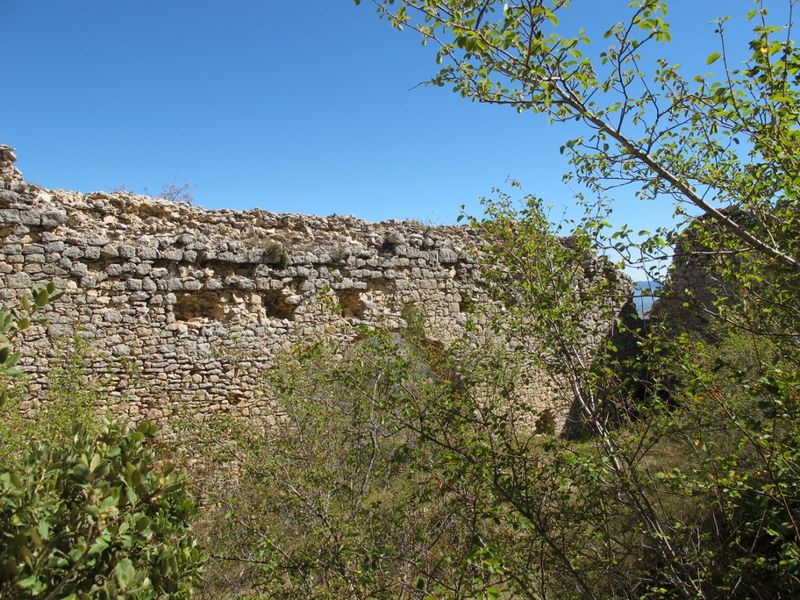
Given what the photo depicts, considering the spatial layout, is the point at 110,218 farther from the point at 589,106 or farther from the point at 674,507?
the point at 674,507

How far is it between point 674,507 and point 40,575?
4885 millimetres

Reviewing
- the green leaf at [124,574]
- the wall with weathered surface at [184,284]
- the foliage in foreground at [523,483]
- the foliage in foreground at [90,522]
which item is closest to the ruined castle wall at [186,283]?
the wall with weathered surface at [184,284]

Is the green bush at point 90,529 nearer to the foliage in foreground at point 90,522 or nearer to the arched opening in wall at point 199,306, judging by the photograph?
the foliage in foreground at point 90,522

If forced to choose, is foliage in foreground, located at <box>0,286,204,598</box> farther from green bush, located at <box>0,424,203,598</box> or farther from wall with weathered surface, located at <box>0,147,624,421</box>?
wall with weathered surface, located at <box>0,147,624,421</box>

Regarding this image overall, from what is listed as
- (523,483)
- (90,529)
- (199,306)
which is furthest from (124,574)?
(199,306)

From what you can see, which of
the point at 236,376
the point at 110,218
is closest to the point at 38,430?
the point at 236,376

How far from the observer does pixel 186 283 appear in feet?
22.5

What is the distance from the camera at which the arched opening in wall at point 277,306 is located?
7.48 metres

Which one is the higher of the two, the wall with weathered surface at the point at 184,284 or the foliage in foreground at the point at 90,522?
the wall with weathered surface at the point at 184,284

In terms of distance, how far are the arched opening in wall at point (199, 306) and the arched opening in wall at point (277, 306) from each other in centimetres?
63

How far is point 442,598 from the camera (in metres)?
2.33

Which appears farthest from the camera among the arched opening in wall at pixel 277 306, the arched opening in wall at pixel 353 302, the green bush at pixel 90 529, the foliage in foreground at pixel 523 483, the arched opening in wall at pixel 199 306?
the arched opening in wall at pixel 353 302

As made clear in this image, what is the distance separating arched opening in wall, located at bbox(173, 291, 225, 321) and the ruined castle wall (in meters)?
0.02

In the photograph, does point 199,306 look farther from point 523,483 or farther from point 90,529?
point 90,529
